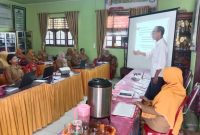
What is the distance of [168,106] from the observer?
5.40 ft

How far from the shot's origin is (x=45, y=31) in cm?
759

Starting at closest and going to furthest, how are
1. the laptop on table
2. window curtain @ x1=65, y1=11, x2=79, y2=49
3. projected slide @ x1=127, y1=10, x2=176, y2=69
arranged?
the laptop on table < projected slide @ x1=127, y1=10, x2=176, y2=69 < window curtain @ x1=65, y1=11, x2=79, y2=49

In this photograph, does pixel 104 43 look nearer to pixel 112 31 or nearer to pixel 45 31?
pixel 112 31

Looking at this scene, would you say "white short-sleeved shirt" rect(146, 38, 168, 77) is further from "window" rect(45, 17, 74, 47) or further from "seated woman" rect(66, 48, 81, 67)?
"window" rect(45, 17, 74, 47)

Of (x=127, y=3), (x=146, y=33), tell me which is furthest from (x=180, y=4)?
(x=146, y=33)

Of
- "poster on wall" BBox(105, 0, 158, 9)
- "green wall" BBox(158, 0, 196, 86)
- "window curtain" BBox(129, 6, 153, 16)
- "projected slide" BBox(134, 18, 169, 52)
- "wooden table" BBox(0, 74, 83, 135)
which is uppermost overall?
"poster on wall" BBox(105, 0, 158, 9)

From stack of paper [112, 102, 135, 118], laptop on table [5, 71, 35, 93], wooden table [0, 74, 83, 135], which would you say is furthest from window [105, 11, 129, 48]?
stack of paper [112, 102, 135, 118]

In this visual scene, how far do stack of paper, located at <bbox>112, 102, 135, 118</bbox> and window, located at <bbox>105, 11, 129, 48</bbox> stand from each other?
187 inches

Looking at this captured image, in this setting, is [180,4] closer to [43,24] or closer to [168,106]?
[168,106]

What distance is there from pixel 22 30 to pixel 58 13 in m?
1.64

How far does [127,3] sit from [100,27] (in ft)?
3.97

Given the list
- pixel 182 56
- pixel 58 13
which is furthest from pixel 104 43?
pixel 182 56

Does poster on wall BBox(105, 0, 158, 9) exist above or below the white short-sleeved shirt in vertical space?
above

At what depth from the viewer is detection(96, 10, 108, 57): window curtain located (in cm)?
656
